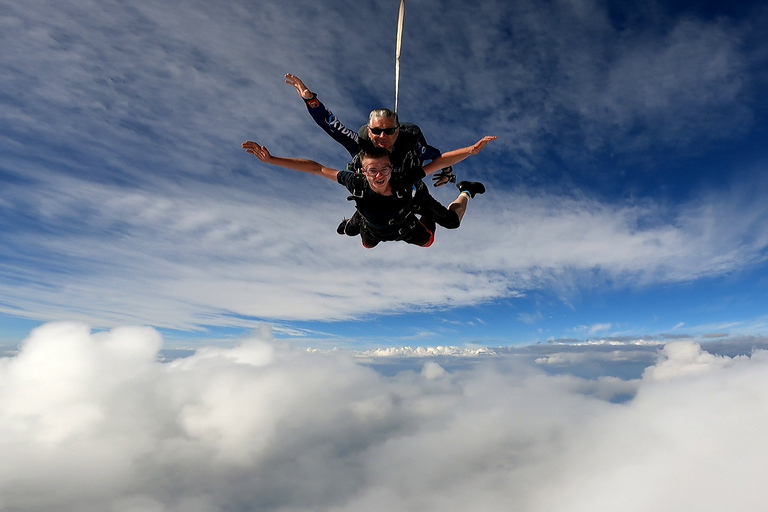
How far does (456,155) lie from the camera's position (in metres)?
6.40

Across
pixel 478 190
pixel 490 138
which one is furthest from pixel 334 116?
pixel 478 190

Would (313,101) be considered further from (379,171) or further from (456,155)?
(456,155)

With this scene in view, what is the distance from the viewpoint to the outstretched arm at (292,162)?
21.0 ft

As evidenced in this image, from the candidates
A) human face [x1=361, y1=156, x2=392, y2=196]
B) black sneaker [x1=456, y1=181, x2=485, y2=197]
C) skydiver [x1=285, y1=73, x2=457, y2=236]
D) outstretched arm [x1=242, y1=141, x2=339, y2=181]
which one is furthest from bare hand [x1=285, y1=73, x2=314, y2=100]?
black sneaker [x1=456, y1=181, x2=485, y2=197]

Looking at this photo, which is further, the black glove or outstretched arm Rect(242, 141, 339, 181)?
the black glove

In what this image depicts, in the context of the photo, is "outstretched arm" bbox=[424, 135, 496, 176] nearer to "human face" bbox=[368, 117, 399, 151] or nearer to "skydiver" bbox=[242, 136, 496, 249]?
"skydiver" bbox=[242, 136, 496, 249]

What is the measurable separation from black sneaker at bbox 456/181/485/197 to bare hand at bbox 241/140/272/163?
176 inches

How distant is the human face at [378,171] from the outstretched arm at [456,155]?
3.19ft

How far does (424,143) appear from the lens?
7.09 meters

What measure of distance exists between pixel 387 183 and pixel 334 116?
2031mm

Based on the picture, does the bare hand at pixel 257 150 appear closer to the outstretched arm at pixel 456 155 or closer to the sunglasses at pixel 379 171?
the sunglasses at pixel 379 171

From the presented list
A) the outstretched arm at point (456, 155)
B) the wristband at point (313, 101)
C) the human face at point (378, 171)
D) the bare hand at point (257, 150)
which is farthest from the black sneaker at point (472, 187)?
the bare hand at point (257, 150)

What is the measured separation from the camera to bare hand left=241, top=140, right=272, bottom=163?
20.9ft

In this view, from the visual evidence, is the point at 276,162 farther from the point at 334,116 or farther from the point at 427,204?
the point at 427,204
